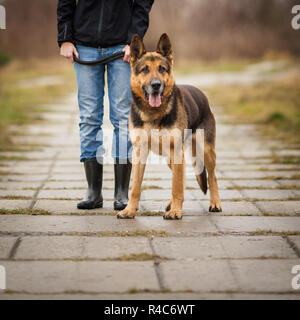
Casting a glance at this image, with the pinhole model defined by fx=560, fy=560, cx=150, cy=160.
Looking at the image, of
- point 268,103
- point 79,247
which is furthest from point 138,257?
point 268,103

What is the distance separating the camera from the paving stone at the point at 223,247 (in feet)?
12.7

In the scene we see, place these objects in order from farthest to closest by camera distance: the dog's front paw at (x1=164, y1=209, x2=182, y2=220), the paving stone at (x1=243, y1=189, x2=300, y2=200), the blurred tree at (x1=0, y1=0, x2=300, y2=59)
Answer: the blurred tree at (x1=0, y1=0, x2=300, y2=59), the paving stone at (x1=243, y1=189, x2=300, y2=200), the dog's front paw at (x1=164, y1=209, x2=182, y2=220)

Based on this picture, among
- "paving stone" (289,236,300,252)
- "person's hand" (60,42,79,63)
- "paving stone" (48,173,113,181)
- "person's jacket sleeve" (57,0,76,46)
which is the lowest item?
"paving stone" (48,173,113,181)

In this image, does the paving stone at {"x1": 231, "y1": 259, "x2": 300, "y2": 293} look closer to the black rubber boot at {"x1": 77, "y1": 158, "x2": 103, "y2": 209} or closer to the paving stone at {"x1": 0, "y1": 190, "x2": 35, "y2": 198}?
the black rubber boot at {"x1": 77, "y1": 158, "x2": 103, "y2": 209}

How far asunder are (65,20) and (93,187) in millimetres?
1575

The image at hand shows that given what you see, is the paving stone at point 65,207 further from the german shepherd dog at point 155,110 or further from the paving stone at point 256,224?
the paving stone at point 256,224

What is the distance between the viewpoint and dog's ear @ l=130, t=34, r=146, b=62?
485 cm

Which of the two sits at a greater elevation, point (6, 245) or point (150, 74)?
point (150, 74)

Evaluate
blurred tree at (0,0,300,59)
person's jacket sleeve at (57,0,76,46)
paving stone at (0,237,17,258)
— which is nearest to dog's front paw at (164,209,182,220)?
paving stone at (0,237,17,258)

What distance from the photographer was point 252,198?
560cm

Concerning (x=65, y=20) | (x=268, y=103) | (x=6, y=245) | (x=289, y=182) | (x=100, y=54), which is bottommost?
(x=268, y=103)

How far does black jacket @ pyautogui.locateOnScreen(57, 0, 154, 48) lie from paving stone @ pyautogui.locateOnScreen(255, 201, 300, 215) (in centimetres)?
198

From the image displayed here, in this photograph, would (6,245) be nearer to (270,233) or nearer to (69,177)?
(270,233)

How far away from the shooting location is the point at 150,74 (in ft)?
15.6
